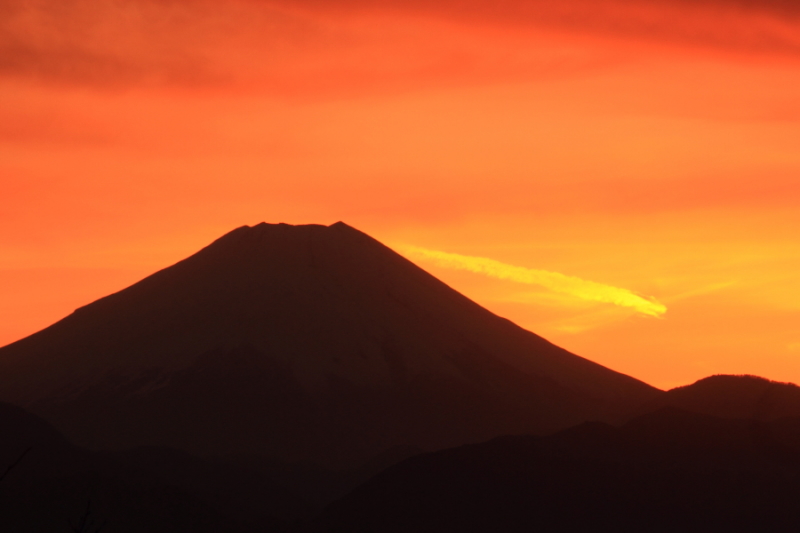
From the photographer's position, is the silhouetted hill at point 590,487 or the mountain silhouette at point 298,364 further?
the mountain silhouette at point 298,364

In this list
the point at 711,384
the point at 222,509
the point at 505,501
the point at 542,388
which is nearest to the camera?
the point at 505,501

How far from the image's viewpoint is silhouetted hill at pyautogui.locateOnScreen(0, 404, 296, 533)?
190 ft

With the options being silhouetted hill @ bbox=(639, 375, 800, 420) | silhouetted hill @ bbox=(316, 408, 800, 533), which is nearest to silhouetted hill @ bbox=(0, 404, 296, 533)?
silhouetted hill @ bbox=(316, 408, 800, 533)

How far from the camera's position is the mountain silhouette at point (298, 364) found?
92.2 metres

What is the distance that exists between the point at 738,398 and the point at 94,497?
55691 mm

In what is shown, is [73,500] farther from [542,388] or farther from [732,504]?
[542,388]

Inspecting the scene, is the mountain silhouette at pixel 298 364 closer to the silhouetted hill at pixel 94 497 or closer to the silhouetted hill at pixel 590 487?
the silhouetted hill at pixel 94 497

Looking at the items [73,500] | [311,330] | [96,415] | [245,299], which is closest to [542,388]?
[311,330]

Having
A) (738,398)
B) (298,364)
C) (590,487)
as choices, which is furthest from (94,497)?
(738,398)

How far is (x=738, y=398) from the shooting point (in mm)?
87625

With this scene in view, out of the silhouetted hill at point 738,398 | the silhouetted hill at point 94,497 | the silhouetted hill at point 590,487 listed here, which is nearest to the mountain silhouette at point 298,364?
the silhouetted hill at point 738,398

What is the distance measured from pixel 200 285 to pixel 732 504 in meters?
71.2

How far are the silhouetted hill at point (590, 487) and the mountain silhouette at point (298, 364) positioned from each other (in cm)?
2424

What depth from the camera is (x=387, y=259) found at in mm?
120688
